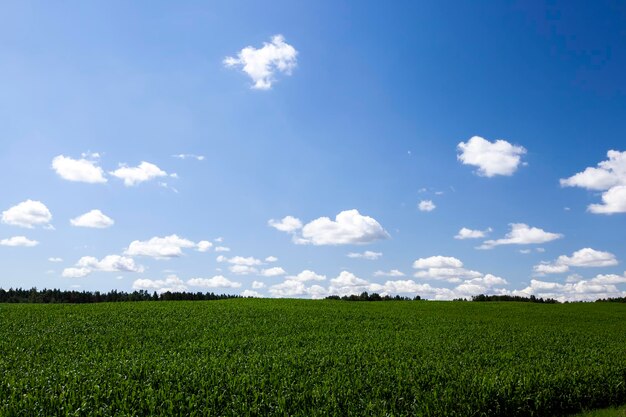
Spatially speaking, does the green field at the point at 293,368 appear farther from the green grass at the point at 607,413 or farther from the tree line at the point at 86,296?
the tree line at the point at 86,296

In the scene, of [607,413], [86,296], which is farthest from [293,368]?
[86,296]

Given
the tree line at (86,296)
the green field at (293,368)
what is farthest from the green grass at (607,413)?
the tree line at (86,296)

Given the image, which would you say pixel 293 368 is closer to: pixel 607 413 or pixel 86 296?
pixel 607 413

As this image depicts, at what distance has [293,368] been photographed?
65.7 ft

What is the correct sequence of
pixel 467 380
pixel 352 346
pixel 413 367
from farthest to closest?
pixel 352 346
pixel 413 367
pixel 467 380

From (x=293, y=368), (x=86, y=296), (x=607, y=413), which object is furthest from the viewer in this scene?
(x=86, y=296)

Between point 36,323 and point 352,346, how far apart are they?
73.3 ft

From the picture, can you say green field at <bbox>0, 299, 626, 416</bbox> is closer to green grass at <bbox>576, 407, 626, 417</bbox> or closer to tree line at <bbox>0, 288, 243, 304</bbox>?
green grass at <bbox>576, 407, 626, 417</bbox>

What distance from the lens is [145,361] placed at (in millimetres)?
20688

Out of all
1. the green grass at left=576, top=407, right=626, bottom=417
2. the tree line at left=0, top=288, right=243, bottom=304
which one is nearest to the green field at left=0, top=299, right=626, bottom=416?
the green grass at left=576, top=407, right=626, bottom=417

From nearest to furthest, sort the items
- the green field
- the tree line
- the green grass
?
the green field
the green grass
the tree line

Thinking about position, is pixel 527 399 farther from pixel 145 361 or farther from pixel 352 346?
pixel 145 361

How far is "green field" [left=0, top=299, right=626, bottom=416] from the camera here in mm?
15594

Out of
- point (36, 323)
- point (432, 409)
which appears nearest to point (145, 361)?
point (432, 409)
